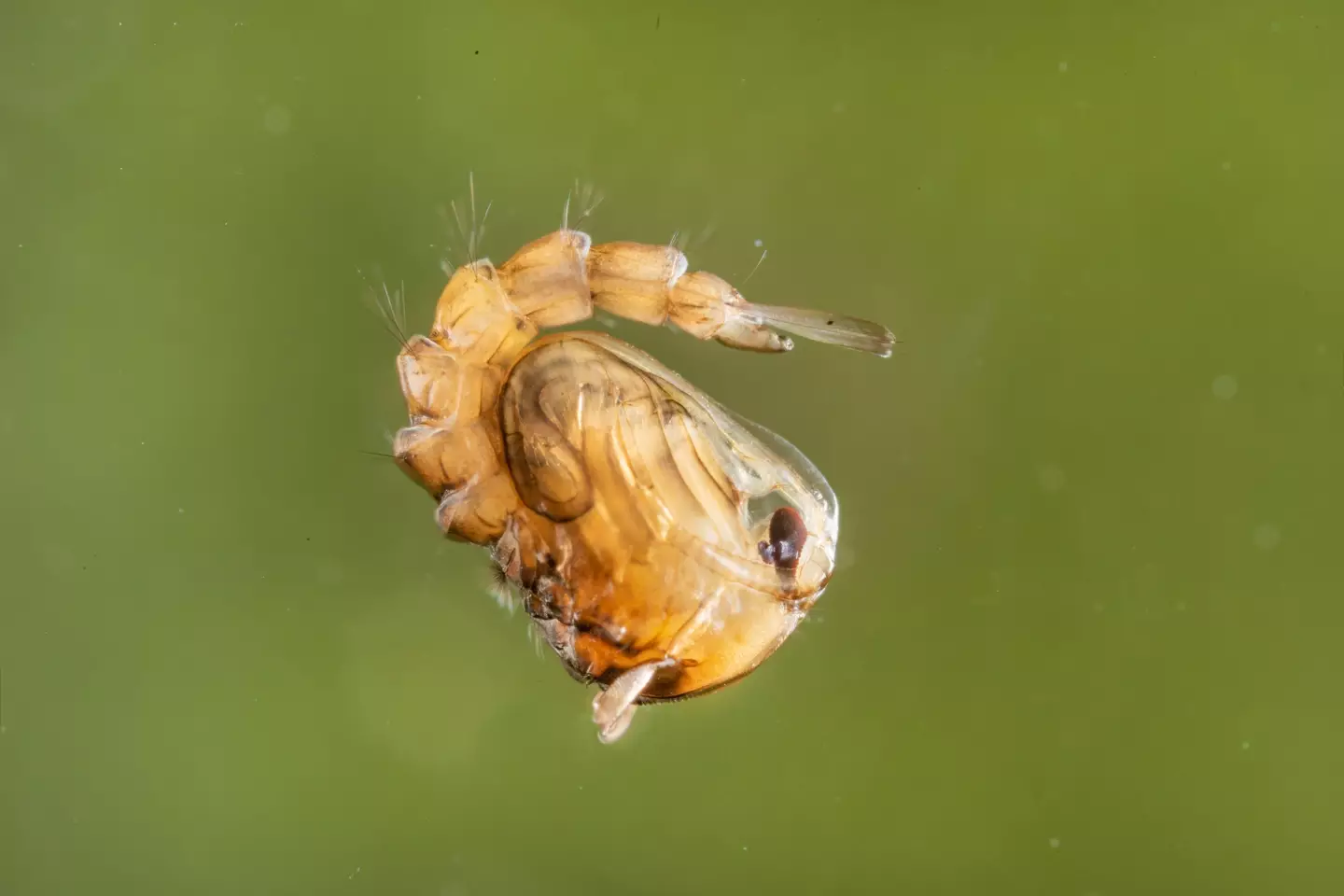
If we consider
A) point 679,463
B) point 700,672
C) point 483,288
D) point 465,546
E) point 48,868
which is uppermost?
point 483,288

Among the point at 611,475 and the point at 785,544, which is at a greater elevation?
the point at 611,475

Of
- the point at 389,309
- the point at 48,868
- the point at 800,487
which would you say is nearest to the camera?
the point at 800,487

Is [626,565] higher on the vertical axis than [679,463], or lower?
lower

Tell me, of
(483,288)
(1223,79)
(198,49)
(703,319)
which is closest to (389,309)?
(483,288)

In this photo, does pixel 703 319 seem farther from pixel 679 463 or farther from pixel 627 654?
pixel 627 654

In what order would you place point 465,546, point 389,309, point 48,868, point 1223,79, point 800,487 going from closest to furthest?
point 800,487
point 389,309
point 465,546
point 1223,79
point 48,868
